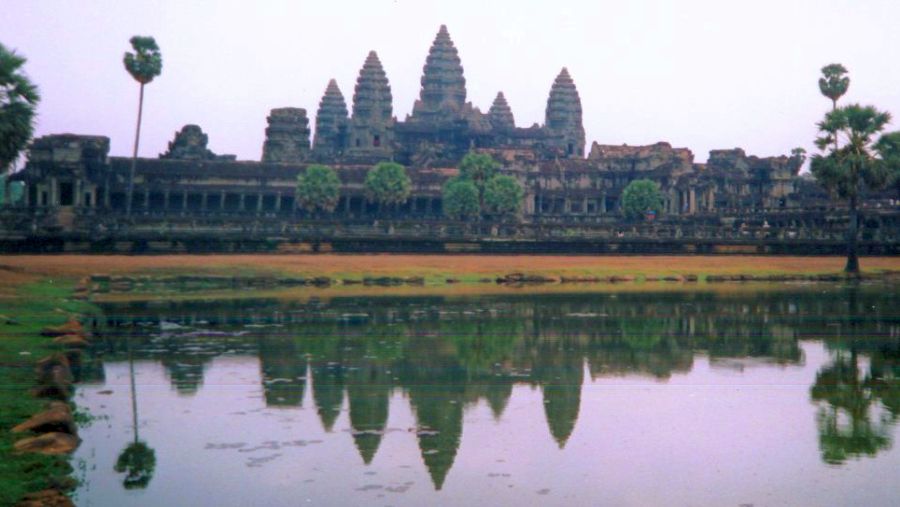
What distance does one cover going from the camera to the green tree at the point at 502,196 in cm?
11826

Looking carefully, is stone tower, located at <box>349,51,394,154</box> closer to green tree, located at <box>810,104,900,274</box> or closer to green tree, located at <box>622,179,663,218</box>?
green tree, located at <box>622,179,663,218</box>

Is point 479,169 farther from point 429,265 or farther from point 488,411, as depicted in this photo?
point 488,411

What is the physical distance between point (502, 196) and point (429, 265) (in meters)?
60.8

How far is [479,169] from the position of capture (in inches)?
4697

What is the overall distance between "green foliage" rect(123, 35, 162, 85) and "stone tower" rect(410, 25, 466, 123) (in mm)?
83460

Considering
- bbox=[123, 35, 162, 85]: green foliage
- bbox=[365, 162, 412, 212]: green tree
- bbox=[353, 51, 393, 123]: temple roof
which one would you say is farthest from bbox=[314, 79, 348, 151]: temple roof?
bbox=[123, 35, 162, 85]: green foliage

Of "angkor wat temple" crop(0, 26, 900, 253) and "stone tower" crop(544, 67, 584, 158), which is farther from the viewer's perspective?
"stone tower" crop(544, 67, 584, 158)

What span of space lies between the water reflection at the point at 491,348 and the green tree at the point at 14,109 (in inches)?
313

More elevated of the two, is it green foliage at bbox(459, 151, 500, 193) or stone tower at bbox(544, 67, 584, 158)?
stone tower at bbox(544, 67, 584, 158)

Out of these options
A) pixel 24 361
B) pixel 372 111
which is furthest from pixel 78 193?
pixel 24 361

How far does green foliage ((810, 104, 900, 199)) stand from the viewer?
59.2 m

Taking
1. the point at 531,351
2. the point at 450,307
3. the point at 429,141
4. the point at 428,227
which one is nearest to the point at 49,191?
the point at 428,227

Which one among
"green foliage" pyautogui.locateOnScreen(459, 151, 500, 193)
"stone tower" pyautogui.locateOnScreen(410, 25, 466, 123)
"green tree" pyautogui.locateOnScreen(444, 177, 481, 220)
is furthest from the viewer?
"stone tower" pyautogui.locateOnScreen(410, 25, 466, 123)

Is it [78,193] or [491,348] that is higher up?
[78,193]
